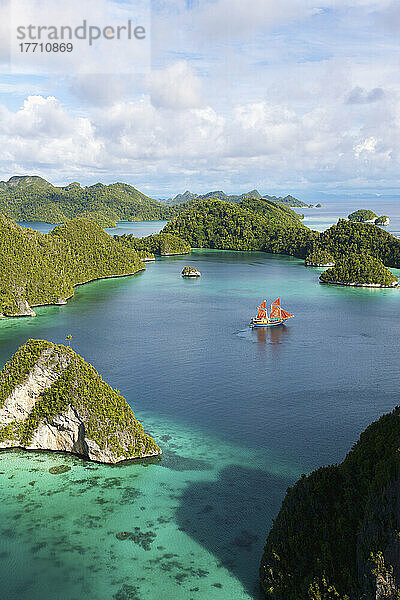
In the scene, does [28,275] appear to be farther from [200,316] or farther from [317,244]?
[317,244]

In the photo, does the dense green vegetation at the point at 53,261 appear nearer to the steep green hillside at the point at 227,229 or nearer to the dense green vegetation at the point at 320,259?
the dense green vegetation at the point at 320,259

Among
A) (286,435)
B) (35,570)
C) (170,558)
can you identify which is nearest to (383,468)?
(170,558)

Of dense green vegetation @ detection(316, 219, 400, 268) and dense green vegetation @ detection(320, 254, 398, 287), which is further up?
dense green vegetation @ detection(316, 219, 400, 268)

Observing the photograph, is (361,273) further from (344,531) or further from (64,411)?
(344,531)

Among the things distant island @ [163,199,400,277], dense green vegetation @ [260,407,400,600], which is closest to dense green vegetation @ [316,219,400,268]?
distant island @ [163,199,400,277]

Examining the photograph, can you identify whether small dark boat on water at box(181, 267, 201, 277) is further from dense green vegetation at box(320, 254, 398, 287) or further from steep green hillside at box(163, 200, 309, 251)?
steep green hillside at box(163, 200, 309, 251)

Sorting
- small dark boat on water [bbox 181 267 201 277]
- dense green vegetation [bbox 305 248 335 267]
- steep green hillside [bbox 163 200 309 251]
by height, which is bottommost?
small dark boat on water [bbox 181 267 201 277]

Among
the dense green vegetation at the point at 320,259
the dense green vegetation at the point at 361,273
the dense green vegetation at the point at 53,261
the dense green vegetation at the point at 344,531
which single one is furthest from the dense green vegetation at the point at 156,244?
the dense green vegetation at the point at 344,531

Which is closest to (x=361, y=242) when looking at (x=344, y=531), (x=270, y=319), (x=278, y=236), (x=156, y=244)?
(x=278, y=236)
